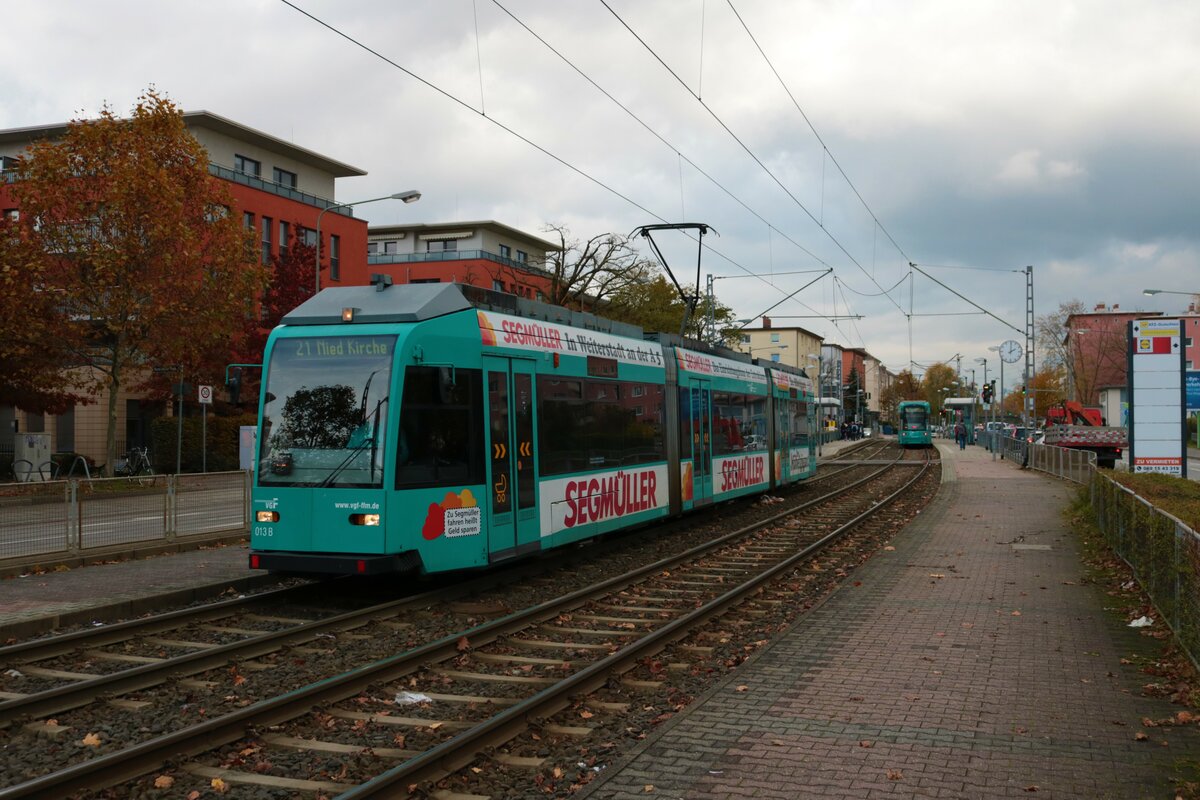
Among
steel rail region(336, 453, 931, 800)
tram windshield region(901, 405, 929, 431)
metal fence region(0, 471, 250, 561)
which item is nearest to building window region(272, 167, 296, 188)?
metal fence region(0, 471, 250, 561)

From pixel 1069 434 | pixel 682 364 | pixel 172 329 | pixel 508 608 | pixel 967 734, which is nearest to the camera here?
pixel 967 734

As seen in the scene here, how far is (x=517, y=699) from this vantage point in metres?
7.30

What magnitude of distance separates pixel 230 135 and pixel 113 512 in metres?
34.3

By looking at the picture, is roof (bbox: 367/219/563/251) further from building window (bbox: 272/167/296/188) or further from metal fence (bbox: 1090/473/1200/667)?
metal fence (bbox: 1090/473/1200/667)

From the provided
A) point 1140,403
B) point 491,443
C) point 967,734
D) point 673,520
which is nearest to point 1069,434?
point 1140,403

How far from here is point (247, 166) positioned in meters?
46.5

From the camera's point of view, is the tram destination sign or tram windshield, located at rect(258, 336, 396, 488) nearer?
tram windshield, located at rect(258, 336, 396, 488)

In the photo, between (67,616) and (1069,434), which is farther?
(1069,434)

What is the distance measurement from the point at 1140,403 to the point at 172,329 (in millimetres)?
21932

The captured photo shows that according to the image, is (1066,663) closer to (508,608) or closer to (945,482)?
(508,608)

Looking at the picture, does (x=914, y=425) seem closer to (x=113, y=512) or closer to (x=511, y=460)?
(x=113, y=512)

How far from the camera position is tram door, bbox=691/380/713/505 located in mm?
18344

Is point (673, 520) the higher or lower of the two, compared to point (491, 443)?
lower

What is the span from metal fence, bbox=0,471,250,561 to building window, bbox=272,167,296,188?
34333 mm
